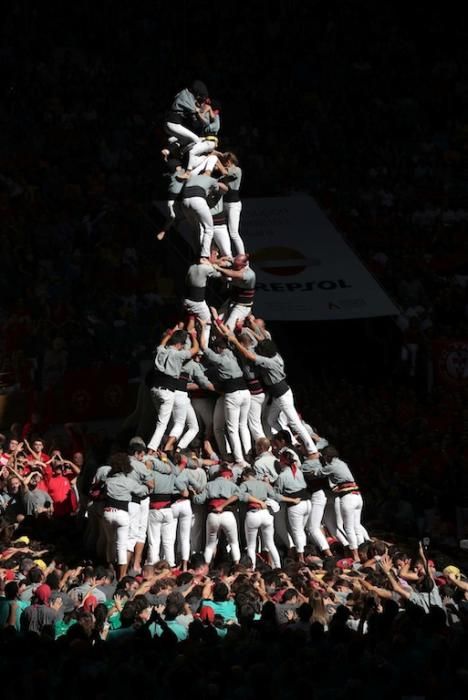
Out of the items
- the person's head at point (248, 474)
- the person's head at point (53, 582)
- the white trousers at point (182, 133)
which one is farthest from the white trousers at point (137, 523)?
the white trousers at point (182, 133)

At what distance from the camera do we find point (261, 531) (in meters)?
17.0

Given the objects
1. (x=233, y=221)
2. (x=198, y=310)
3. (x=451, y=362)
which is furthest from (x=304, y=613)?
(x=451, y=362)

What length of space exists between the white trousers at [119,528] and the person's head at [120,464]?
45cm

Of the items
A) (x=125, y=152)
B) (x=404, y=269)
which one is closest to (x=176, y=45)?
(x=125, y=152)

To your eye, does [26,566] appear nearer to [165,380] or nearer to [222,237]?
[165,380]

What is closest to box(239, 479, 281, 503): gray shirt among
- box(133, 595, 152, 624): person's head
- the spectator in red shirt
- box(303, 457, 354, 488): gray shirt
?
box(303, 457, 354, 488): gray shirt

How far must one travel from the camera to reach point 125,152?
29203mm

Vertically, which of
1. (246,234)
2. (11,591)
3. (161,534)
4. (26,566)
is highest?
(246,234)

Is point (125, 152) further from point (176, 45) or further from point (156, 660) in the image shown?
point (156, 660)

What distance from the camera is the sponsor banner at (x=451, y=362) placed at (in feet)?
77.0

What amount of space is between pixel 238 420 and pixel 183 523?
1642 millimetres

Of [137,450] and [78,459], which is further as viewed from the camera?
[78,459]

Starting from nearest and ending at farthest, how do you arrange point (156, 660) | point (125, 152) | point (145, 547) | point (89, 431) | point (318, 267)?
point (156, 660), point (145, 547), point (89, 431), point (318, 267), point (125, 152)

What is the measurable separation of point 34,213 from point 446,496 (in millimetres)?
10902
